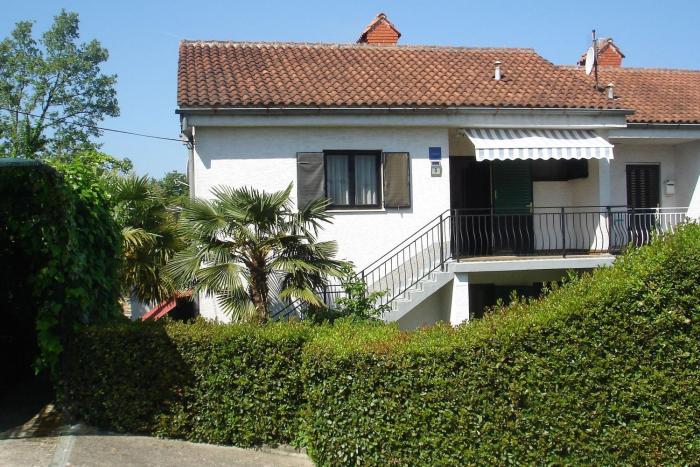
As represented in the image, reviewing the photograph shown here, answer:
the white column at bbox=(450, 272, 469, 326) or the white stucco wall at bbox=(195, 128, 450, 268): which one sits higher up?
the white stucco wall at bbox=(195, 128, 450, 268)

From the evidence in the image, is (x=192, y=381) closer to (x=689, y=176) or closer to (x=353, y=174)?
(x=353, y=174)

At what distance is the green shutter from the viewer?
17766mm

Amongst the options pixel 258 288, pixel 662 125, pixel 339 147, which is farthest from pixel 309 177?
pixel 662 125

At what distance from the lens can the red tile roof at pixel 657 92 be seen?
18156mm

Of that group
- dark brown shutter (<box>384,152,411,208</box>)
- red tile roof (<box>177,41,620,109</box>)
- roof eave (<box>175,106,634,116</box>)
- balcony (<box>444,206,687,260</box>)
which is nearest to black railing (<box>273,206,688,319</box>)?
balcony (<box>444,206,687,260</box>)

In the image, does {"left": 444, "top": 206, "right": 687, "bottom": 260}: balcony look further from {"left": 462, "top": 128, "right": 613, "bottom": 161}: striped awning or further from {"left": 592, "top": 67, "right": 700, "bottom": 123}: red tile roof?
{"left": 592, "top": 67, "right": 700, "bottom": 123}: red tile roof

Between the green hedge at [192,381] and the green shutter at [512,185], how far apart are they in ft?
31.4

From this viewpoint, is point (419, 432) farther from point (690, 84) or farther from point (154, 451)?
point (690, 84)

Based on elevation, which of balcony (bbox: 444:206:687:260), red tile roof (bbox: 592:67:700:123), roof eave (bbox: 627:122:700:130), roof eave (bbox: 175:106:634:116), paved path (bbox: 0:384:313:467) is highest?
red tile roof (bbox: 592:67:700:123)

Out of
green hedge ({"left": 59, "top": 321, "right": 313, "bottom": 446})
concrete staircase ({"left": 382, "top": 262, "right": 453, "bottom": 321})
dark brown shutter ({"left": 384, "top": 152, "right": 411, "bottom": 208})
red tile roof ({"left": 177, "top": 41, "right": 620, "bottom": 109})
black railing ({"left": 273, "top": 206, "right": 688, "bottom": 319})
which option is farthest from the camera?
dark brown shutter ({"left": 384, "top": 152, "right": 411, "bottom": 208})

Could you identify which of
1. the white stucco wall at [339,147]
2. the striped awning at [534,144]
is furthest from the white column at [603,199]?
the white stucco wall at [339,147]

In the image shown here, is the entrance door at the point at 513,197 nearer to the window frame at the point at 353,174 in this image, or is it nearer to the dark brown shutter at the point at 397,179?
the dark brown shutter at the point at 397,179

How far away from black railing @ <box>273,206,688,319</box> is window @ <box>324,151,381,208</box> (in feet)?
4.47

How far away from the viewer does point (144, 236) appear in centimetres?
1396
